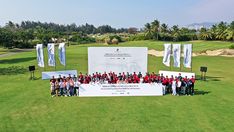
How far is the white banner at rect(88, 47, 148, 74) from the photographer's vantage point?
28.4m

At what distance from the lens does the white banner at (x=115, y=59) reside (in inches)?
1118

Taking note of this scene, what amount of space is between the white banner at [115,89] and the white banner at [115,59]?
17.3 feet

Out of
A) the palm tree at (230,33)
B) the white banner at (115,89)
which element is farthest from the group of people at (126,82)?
the palm tree at (230,33)

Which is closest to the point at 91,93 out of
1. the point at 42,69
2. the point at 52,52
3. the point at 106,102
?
the point at 106,102

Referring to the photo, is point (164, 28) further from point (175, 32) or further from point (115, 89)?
point (115, 89)

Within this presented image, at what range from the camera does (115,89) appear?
23562 mm

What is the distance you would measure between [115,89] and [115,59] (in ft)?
18.1

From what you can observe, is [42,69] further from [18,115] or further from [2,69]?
[18,115]

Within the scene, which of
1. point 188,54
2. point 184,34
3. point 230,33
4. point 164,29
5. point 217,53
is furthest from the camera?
point 164,29

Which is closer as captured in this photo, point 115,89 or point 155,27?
point 115,89

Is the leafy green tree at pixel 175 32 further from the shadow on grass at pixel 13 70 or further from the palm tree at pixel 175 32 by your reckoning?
the shadow on grass at pixel 13 70

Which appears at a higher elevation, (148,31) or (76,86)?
(148,31)

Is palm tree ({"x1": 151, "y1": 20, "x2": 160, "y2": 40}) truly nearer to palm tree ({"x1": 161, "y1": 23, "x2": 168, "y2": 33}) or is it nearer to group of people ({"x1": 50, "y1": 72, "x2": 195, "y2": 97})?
palm tree ({"x1": 161, "y1": 23, "x2": 168, "y2": 33})

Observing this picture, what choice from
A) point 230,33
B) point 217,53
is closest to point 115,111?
point 217,53
